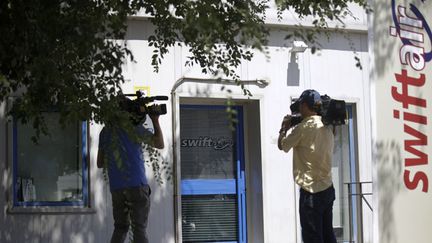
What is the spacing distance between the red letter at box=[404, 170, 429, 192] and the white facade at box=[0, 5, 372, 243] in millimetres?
2078

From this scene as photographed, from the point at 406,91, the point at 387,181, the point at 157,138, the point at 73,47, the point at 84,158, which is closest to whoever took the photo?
the point at 73,47

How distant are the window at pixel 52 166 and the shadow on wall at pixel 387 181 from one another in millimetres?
3376

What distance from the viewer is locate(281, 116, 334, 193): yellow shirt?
695 centimetres

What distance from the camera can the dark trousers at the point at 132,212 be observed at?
22.4ft

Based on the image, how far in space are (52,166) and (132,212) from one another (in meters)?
2.20

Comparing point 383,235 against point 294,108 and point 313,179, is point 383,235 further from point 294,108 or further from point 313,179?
point 294,108

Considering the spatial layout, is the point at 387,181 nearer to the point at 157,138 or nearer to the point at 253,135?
the point at 157,138

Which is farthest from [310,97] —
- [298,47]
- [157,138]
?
[298,47]

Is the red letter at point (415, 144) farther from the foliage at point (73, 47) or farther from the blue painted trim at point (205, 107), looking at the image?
the blue painted trim at point (205, 107)

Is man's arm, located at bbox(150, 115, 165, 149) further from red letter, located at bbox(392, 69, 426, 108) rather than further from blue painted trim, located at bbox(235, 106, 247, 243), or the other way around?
blue painted trim, located at bbox(235, 106, 247, 243)

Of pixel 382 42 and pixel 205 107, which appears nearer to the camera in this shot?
pixel 382 42

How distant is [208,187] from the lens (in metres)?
9.54

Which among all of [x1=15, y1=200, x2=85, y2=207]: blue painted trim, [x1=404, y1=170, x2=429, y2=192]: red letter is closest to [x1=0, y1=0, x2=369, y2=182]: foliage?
[x1=404, y1=170, x2=429, y2=192]: red letter

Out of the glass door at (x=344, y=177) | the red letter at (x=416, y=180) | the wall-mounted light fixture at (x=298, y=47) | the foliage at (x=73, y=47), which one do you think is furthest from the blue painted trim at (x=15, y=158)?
the red letter at (x=416, y=180)
